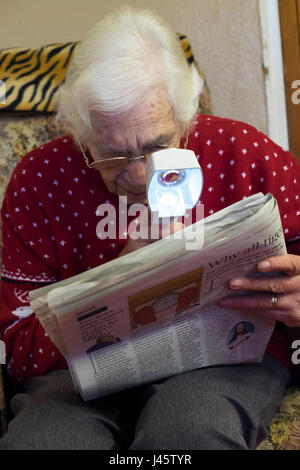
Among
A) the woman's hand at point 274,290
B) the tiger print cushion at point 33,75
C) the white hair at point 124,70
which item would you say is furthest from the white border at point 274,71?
the woman's hand at point 274,290

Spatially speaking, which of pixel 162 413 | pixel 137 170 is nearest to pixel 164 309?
pixel 162 413

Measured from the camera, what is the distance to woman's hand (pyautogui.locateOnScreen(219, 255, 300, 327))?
30.9 inches

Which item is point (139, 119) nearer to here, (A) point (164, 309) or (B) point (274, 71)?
(A) point (164, 309)

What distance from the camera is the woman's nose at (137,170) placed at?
2.93ft

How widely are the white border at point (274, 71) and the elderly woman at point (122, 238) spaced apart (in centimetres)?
66

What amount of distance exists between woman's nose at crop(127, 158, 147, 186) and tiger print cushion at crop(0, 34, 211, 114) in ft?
1.68

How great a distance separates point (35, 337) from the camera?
979 millimetres

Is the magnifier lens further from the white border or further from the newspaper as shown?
the white border

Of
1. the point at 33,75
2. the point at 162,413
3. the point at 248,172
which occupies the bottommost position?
the point at 162,413

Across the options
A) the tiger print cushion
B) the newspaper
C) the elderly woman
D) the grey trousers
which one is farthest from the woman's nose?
the tiger print cushion

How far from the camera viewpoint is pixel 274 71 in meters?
1.66

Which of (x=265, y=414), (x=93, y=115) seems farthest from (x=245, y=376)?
(x=93, y=115)

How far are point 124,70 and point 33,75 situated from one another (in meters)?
0.55
